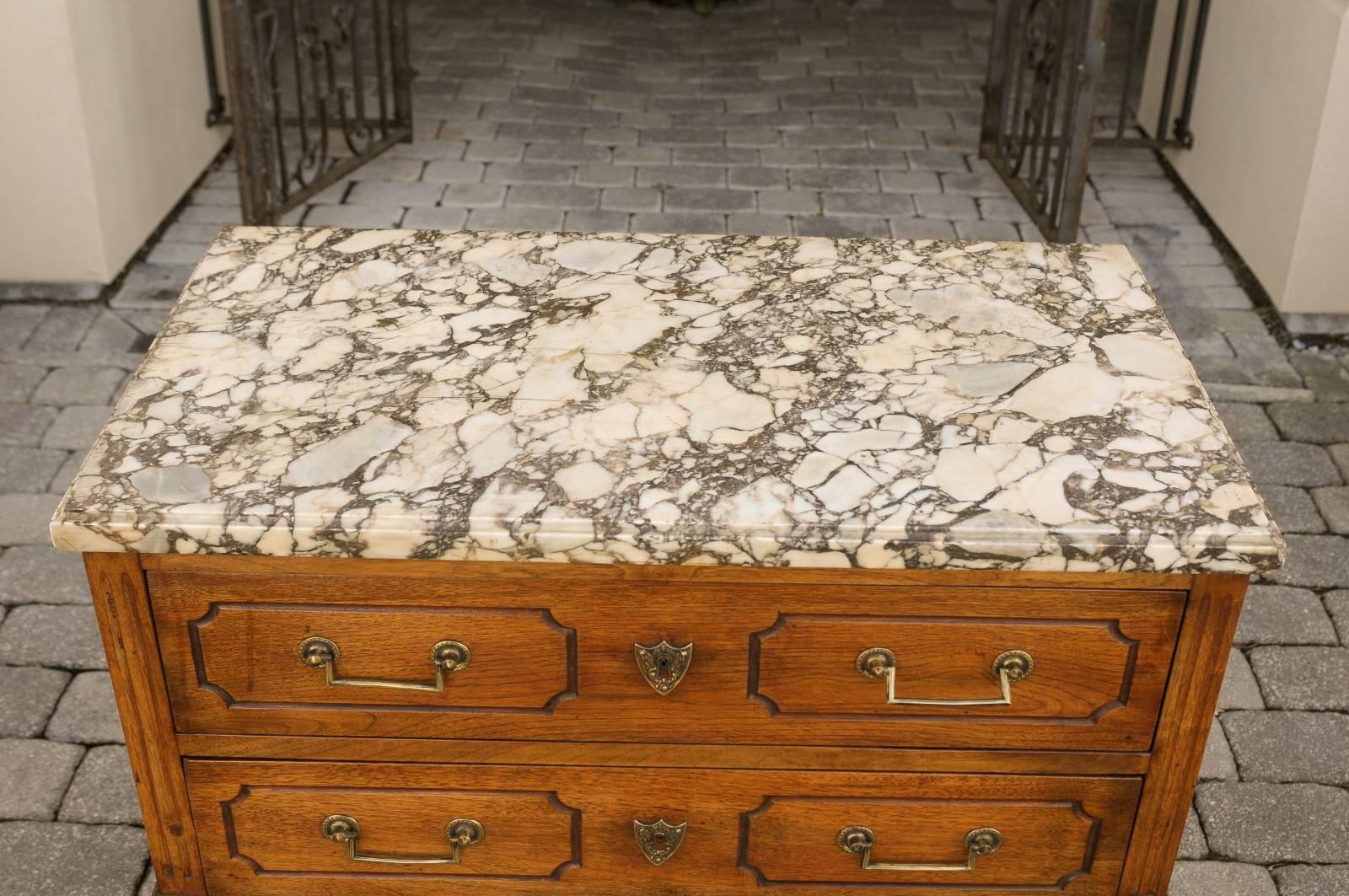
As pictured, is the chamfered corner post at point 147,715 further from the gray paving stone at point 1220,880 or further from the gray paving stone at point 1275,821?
the gray paving stone at point 1275,821

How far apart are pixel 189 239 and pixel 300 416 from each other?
342 cm

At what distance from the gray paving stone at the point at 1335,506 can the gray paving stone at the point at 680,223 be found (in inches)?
89.7

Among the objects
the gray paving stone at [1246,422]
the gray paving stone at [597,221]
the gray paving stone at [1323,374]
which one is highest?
the gray paving stone at [597,221]

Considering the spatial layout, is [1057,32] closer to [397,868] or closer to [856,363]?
[856,363]

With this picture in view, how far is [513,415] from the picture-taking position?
6.59ft

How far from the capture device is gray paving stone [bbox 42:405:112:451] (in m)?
3.90

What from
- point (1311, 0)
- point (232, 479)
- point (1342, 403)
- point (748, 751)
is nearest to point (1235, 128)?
point (1311, 0)

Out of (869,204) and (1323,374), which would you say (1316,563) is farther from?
(869,204)

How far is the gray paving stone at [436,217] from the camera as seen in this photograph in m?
5.14

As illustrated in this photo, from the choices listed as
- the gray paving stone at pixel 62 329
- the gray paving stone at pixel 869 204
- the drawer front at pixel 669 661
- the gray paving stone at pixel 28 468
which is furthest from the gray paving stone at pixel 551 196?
the drawer front at pixel 669 661

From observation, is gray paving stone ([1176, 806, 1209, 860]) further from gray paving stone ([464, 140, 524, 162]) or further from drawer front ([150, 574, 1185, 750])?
gray paving stone ([464, 140, 524, 162])

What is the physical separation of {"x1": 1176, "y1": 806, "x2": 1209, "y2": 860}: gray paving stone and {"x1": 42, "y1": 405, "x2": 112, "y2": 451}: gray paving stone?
298 centimetres

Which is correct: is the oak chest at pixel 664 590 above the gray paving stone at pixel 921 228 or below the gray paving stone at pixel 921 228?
above

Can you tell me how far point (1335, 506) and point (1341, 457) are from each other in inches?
10.9
